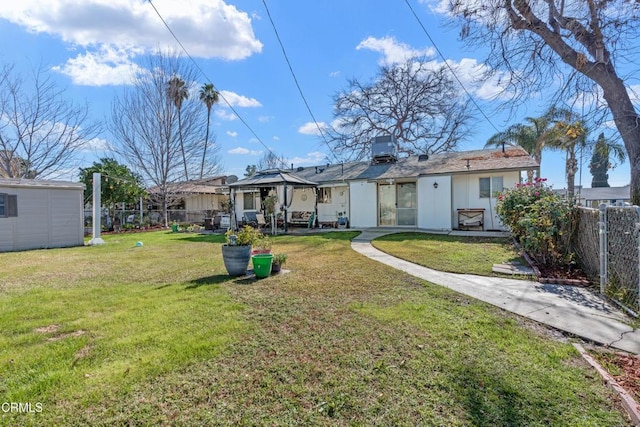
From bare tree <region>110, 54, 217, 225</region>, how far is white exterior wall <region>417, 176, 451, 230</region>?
16.2 metres

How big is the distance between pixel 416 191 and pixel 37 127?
64.6 ft

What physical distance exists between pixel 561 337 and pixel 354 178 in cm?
1288

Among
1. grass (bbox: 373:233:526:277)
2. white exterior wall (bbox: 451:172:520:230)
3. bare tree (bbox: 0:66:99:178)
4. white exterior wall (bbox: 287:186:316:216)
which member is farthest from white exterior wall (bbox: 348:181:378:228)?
bare tree (bbox: 0:66:99:178)

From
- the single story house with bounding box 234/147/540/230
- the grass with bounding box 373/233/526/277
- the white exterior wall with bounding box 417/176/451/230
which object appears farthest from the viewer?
the white exterior wall with bounding box 417/176/451/230

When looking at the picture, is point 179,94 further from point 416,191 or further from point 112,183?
point 416,191

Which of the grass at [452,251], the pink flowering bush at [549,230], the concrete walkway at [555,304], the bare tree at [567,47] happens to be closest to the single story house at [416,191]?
the grass at [452,251]

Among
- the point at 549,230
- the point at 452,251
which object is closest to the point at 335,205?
the point at 452,251

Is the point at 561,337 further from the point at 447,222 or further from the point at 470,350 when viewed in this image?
the point at 447,222

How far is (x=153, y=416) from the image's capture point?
7.28 ft

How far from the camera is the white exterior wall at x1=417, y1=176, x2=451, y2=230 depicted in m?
13.8

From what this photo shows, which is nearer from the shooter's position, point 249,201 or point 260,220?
point 260,220

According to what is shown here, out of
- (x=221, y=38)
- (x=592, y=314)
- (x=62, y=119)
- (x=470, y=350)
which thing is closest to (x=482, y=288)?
(x=592, y=314)

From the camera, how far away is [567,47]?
568 centimetres
